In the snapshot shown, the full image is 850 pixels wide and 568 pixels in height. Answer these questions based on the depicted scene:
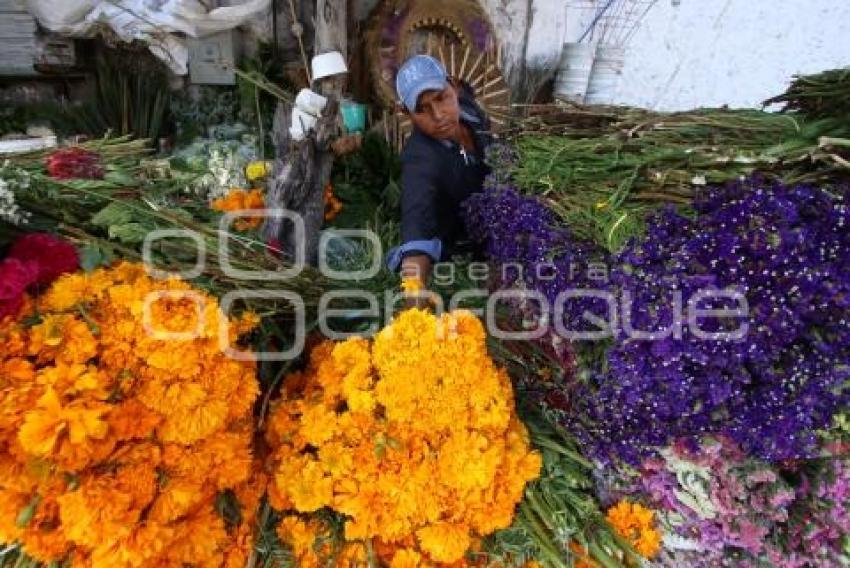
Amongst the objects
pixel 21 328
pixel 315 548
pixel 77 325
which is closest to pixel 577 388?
pixel 315 548

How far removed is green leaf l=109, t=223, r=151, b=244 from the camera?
142 centimetres

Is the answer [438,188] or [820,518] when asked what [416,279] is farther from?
[820,518]

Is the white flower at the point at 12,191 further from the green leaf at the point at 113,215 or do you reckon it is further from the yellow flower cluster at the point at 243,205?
the yellow flower cluster at the point at 243,205

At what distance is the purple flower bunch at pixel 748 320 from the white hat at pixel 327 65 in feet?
4.79

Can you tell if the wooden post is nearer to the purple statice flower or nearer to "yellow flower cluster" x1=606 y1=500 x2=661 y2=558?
"yellow flower cluster" x1=606 y1=500 x2=661 y2=558

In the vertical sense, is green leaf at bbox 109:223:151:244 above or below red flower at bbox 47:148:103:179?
below

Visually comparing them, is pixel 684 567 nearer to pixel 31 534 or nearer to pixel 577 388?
→ pixel 577 388

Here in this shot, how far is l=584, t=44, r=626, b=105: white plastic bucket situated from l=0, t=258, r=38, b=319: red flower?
13.0 feet

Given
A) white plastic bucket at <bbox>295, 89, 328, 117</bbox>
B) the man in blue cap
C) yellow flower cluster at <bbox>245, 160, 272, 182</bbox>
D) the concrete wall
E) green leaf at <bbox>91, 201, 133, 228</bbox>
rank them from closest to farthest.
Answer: green leaf at <bbox>91, 201, 133, 228</bbox> → the man in blue cap → white plastic bucket at <bbox>295, 89, 328, 117</bbox> → yellow flower cluster at <bbox>245, 160, 272, 182</bbox> → the concrete wall

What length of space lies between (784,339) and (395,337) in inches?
31.9

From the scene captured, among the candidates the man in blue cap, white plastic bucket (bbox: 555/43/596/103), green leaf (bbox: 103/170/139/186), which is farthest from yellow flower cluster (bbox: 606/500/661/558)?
white plastic bucket (bbox: 555/43/596/103)

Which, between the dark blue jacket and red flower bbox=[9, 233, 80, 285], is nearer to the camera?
red flower bbox=[9, 233, 80, 285]

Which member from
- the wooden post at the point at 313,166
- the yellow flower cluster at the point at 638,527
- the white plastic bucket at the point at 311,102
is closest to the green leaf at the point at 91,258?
the wooden post at the point at 313,166

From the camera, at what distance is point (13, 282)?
47.4 inches
